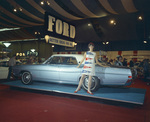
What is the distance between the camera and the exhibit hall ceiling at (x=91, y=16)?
9.16m

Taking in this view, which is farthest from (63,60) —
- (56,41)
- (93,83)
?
(56,41)

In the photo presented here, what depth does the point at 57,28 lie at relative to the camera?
7.66m

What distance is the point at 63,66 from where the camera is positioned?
496cm

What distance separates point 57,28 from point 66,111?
5.40 metres

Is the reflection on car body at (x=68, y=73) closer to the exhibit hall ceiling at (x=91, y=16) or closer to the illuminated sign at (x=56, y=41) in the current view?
the illuminated sign at (x=56, y=41)

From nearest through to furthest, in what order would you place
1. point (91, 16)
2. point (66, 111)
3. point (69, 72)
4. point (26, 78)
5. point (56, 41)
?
point (66, 111) → point (69, 72) → point (26, 78) → point (56, 41) → point (91, 16)

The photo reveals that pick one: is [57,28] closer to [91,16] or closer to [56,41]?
[56,41]

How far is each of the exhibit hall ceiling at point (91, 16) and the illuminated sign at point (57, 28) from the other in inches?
66.2

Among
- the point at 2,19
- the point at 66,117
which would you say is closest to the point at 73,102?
the point at 66,117

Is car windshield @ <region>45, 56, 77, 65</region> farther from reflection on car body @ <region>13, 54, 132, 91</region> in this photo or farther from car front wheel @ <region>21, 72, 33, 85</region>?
car front wheel @ <region>21, 72, 33, 85</region>

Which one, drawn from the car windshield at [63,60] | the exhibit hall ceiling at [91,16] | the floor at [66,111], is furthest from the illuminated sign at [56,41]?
the floor at [66,111]

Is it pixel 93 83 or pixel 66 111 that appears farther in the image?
pixel 93 83

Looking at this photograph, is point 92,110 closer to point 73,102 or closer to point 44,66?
point 73,102

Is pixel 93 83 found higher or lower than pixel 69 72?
lower
